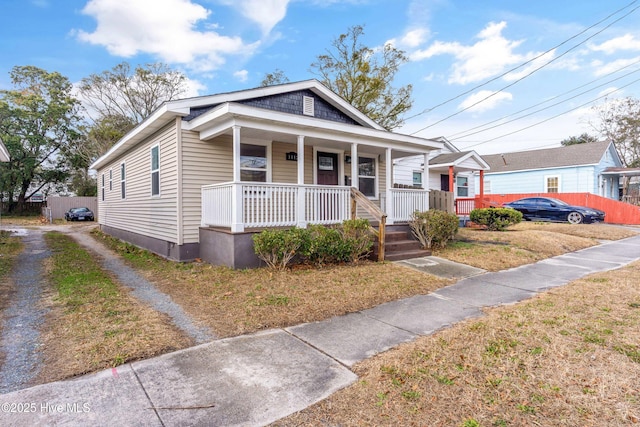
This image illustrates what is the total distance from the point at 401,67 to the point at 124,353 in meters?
22.4

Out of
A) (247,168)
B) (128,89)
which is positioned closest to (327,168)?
(247,168)

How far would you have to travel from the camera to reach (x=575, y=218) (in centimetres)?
1677

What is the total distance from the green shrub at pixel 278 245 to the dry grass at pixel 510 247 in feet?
13.0

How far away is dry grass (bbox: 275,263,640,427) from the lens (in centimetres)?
230

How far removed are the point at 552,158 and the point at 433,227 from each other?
775 inches

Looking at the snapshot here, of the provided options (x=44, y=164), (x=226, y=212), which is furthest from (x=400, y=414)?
(x=44, y=164)

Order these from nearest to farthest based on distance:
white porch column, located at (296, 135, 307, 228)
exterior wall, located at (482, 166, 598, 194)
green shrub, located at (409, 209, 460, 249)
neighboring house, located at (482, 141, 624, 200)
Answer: white porch column, located at (296, 135, 307, 228) → green shrub, located at (409, 209, 460, 249) → exterior wall, located at (482, 166, 598, 194) → neighboring house, located at (482, 141, 624, 200)

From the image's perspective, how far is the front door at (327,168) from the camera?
1027 centimetres

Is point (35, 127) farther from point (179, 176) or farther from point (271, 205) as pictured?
point (271, 205)

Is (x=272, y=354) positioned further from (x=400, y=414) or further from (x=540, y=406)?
(x=540, y=406)

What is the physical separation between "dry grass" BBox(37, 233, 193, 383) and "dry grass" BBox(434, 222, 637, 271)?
657 centimetres

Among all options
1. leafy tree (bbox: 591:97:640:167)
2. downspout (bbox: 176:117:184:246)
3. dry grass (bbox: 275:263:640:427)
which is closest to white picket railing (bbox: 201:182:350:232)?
downspout (bbox: 176:117:184:246)

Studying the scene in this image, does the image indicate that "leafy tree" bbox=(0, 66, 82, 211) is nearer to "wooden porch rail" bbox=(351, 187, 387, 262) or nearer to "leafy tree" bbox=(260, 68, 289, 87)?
"leafy tree" bbox=(260, 68, 289, 87)

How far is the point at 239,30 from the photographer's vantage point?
1404cm
